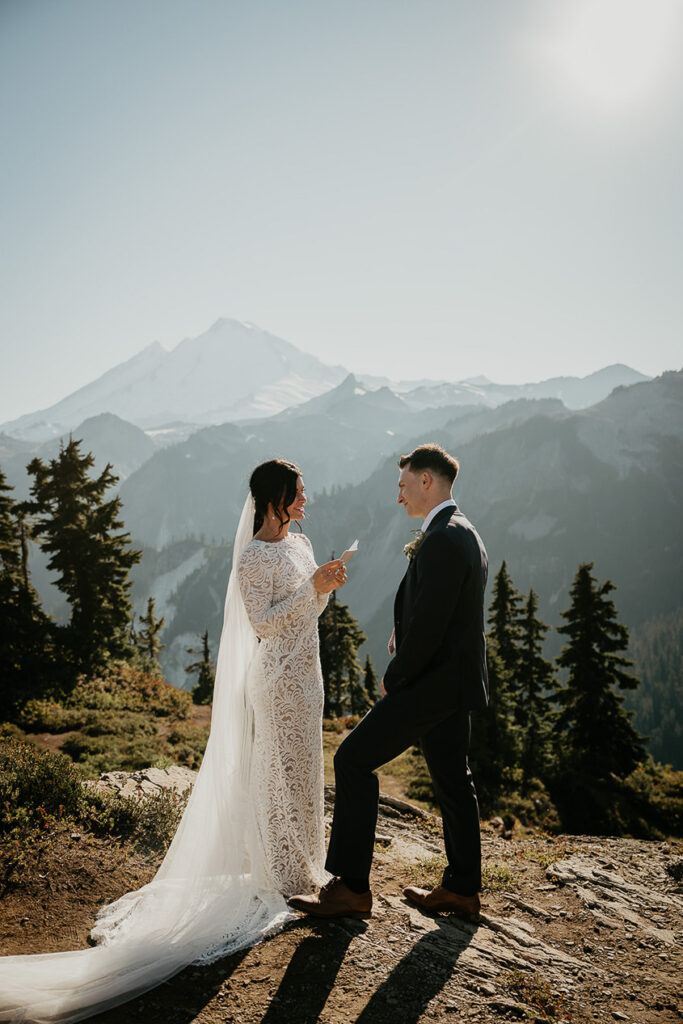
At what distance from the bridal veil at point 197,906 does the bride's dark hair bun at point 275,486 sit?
256 mm

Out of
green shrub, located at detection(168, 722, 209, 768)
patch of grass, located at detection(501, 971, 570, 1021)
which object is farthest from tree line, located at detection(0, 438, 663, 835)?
patch of grass, located at detection(501, 971, 570, 1021)

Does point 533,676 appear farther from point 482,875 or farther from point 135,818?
point 135,818

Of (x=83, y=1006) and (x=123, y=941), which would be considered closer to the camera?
(x=83, y=1006)

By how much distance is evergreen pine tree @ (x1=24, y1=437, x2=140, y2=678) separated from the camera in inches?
919

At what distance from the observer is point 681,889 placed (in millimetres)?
6832

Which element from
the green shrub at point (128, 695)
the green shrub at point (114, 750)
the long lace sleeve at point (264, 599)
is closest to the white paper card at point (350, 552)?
the long lace sleeve at point (264, 599)

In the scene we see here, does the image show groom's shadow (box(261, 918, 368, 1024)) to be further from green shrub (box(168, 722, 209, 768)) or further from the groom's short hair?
green shrub (box(168, 722, 209, 768))

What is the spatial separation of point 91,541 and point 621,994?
23778mm

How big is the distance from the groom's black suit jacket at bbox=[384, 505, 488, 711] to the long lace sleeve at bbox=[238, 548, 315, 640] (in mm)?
1037

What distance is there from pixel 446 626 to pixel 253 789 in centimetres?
252

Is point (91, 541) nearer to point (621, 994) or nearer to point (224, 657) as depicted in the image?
point (224, 657)

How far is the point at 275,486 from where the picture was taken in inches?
199

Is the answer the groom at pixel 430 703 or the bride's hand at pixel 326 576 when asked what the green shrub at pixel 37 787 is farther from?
the bride's hand at pixel 326 576

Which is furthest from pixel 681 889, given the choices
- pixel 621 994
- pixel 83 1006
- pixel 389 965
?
pixel 83 1006
